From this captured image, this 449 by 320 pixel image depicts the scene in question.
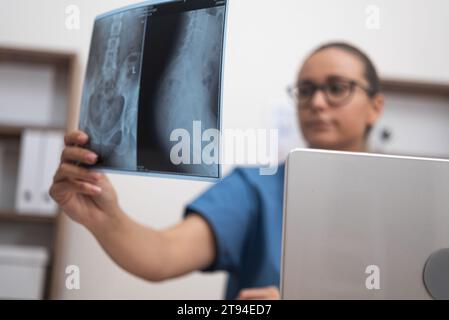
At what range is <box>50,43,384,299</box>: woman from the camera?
1012 millimetres

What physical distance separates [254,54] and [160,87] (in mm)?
763

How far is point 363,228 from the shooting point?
21.5 inches

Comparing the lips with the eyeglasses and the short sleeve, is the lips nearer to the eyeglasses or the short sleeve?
the eyeglasses

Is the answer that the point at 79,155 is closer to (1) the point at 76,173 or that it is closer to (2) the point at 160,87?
(1) the point at 76,173

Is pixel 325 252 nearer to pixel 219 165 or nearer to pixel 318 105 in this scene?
pixel 219 165

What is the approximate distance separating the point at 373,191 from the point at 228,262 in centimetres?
64

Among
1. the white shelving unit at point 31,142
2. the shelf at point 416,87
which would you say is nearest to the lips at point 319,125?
the shelf at point 416,87

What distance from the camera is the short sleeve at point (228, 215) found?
1.12 meters

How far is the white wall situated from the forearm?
26cm

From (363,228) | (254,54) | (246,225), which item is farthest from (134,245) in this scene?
(254,54)

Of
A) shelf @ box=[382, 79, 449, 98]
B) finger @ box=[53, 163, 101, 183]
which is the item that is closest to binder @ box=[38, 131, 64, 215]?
finger @ box=[53, 163, 101, 183]

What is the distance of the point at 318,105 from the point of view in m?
1.14
